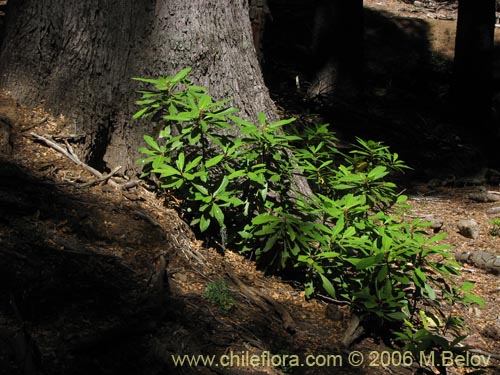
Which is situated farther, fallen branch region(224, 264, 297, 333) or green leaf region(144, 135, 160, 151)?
green leaf region(144, 135, 160, 151)

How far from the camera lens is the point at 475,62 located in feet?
30.1

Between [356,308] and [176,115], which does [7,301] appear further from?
[356,308]

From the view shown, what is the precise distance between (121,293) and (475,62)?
298 inches

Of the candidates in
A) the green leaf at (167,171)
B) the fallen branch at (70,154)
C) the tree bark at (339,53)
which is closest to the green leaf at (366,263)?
the green leaf at (167,171)

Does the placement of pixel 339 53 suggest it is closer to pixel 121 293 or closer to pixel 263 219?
pixel 263 219

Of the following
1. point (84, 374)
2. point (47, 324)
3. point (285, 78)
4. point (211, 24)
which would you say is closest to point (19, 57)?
point (211, 24)

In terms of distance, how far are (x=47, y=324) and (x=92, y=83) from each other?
203 centimetres

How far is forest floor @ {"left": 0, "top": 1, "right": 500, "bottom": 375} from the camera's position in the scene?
283 cm

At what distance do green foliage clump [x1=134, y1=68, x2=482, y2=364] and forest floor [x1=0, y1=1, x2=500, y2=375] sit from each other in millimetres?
198

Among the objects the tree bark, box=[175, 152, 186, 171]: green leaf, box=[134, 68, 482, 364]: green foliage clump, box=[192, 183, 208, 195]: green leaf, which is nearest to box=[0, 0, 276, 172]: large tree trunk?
box=[134, 68, 482, 364]: green foliage clump

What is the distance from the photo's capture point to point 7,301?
2.84 metres

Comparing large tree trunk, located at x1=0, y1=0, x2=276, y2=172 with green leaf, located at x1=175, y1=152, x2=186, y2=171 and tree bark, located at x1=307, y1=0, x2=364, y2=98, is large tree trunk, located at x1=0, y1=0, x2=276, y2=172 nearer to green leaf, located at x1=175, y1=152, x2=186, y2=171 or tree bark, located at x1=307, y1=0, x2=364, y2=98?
green leaf, located at x1=175, y1=152, x2=186, y2=171

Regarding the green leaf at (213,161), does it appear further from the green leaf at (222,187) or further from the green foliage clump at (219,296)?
the green foliage clump at (219,296)

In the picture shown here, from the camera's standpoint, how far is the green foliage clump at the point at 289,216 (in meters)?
3.60
